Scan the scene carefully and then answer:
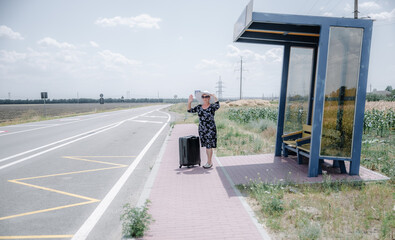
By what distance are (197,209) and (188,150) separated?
2699 mm

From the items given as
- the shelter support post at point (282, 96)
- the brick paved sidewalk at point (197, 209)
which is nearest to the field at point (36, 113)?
the brick paved sidewalk at point (197, 209)

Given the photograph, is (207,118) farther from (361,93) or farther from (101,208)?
(361,93)

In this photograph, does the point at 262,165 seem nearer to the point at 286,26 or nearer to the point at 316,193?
the point at 316,193

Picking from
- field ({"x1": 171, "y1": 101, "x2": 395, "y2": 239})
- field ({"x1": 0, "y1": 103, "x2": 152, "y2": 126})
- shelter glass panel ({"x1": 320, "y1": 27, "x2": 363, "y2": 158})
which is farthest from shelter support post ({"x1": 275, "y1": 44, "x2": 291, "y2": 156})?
field ({"x1": 0, "y1": 103, "x2": 152, "y2": 126})

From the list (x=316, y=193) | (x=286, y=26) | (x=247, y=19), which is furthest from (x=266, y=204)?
(x=286, y=26)

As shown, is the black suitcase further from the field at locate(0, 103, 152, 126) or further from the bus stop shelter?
Answer: the field at locate(0, 103, 152, 126)

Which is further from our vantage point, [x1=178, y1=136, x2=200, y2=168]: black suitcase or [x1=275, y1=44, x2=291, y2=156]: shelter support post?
[x1=275, y1=44, x2=291, y2=156]: shelter support post

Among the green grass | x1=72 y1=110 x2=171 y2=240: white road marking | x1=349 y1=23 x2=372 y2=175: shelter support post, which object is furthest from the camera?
x1=349 y1=23 x2=372 y2=175: shelter support post

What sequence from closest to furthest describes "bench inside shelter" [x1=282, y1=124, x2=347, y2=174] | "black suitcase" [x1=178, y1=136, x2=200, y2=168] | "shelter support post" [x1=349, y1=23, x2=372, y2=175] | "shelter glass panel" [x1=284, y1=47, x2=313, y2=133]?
1. "shelter support post" [x1=349, y1=23, x2=372, y2=175]
2. "bench inside shelter" [x1=282, y1=124, x2=347, y2=174]
3. "black suitcase" [x1=178, y1=136, x2=200, y2=168]
4. "shelter glass panel" [x1=284, y1=47, x2=313, y2=133]

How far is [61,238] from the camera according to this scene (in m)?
3.59

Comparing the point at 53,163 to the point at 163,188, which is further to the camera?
the point at 53,163

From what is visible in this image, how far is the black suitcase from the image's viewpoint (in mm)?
6859

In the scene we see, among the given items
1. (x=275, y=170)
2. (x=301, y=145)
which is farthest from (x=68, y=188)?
(x=301, y=145)

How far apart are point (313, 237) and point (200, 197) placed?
6.66 ft
